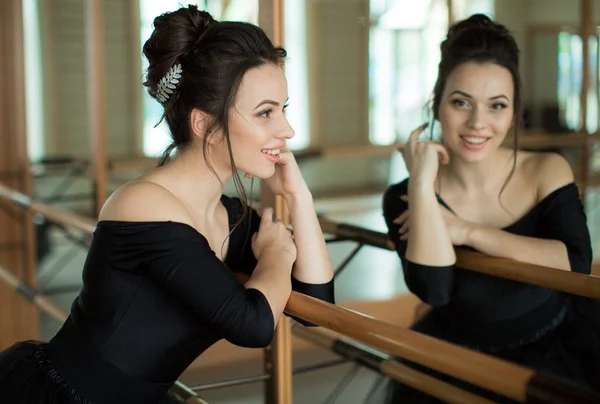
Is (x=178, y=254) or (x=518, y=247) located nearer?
(x=178, y=254)

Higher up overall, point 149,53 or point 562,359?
point 149,53

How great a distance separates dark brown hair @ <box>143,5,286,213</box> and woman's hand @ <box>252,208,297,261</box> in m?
0.13

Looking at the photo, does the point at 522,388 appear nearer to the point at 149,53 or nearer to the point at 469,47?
the point at 149,53

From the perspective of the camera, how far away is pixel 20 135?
146 inches

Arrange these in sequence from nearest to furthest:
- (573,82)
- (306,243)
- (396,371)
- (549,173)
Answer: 1. (306,243)
2. (549,173)
3. (396,371)
4. (573,82)

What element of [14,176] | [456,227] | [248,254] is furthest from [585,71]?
[14,176]

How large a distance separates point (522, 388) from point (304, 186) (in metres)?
0.63

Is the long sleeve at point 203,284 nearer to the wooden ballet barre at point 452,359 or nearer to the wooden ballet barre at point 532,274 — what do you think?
the wooden ballet barre at point 452,359

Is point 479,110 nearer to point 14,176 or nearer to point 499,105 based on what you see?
point 499,105

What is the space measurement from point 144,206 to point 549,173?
0.85m

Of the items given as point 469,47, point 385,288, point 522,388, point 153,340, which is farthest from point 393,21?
point 522,388

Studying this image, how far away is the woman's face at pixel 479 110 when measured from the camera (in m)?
1.68

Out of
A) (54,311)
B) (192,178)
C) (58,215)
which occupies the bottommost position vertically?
(54,311)

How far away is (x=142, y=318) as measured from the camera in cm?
118
